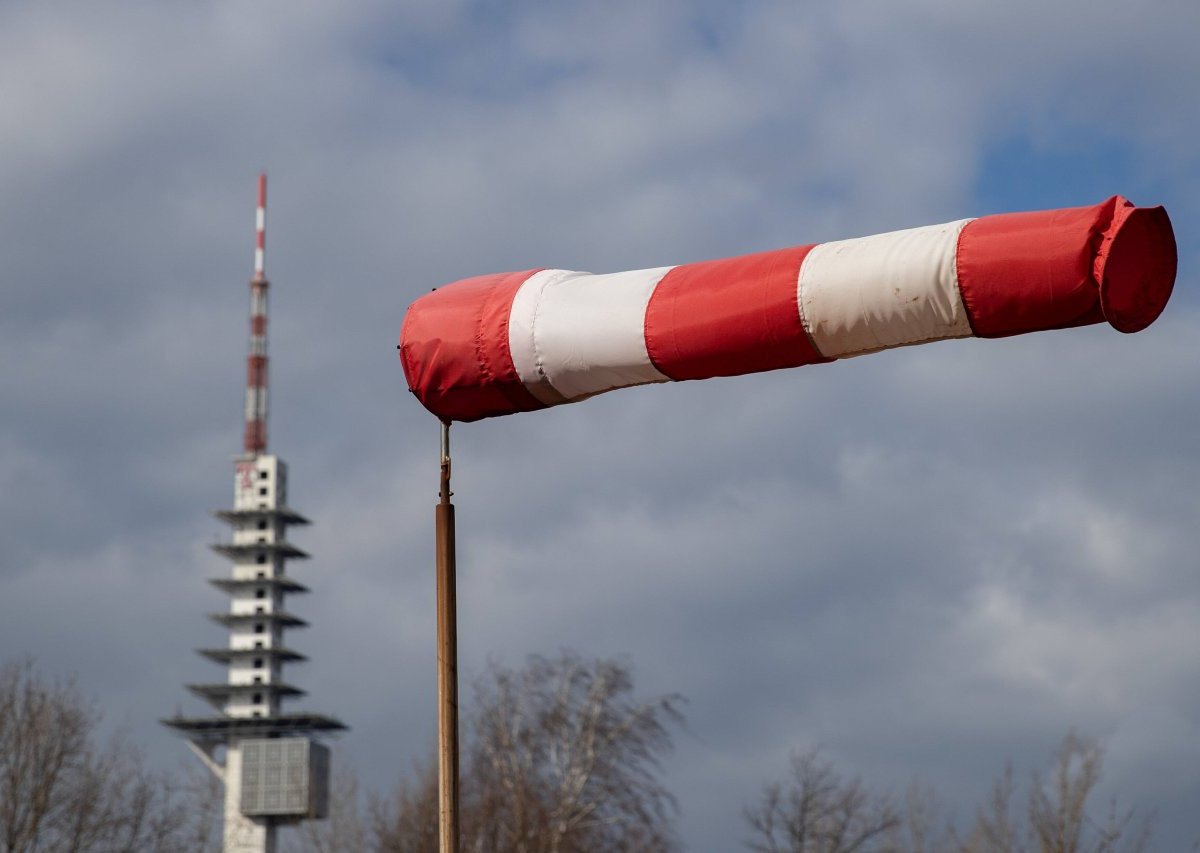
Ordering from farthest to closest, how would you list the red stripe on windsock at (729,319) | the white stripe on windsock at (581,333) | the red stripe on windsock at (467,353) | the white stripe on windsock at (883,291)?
the red stripe on windsock at (467,353)
the white stripe on windsock at (581,333)
the red stripe on windsock at (729,319)
the white stripe on windsock at (883,291)

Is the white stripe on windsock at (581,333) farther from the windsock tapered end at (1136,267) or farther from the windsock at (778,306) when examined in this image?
the windsock tapered end at (1136,267)

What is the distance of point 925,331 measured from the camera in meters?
9.49

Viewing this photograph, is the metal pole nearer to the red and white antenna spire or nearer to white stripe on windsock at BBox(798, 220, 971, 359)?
white stripe on windsock at BBox(798, 220, 971, 359)

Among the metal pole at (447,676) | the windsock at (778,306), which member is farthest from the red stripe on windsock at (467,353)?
the metal pole at (447,676)

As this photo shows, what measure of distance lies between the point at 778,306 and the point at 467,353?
1941mm

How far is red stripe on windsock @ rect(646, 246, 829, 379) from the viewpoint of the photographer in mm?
9812

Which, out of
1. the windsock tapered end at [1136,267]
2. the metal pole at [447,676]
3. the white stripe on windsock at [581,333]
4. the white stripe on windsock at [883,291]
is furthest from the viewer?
the white stripe on windsock at [581,333]

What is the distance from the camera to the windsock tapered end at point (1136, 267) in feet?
29.6

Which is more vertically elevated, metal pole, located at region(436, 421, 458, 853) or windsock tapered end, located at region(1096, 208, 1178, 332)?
windsock tapered end, located at region(1096, 208, 1178, 332)

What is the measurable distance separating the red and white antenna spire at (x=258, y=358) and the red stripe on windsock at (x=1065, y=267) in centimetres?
11535

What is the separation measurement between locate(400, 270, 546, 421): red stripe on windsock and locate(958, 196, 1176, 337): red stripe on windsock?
272 centimetres

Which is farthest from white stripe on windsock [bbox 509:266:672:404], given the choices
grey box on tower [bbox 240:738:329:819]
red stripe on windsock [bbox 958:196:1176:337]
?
grey box on tower [bbox 240:738:329:819]

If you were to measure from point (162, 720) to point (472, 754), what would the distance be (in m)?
81.6

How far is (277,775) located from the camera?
4727 inches
